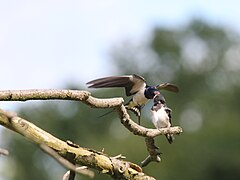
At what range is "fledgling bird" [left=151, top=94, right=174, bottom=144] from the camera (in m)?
2.90

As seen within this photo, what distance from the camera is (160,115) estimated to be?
3.07 meters

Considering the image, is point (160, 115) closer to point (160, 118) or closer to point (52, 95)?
point (160, 118)

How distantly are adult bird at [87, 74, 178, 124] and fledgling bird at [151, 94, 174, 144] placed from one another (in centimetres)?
13

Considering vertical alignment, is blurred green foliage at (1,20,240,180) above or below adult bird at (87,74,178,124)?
below

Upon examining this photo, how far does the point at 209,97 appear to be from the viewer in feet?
113

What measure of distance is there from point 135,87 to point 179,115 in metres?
28.2

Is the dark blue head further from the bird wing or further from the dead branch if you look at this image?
the dead branch

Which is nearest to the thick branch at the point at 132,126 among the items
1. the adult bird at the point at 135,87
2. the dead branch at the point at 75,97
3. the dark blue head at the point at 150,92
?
the dead branch at the point at 75,97

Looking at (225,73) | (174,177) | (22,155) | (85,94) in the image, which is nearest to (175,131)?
(85,94)

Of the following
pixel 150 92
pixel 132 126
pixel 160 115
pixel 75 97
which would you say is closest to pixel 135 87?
pixel 150 92

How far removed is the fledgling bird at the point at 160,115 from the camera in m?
2.90

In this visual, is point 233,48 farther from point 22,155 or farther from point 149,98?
point 149,98

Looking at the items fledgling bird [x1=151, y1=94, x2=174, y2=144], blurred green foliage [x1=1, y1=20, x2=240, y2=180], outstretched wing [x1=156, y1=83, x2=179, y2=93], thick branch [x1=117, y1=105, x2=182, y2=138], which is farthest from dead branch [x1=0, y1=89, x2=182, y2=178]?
blurred green foliage [x1=1, y1=20, x2=240, y2=180]

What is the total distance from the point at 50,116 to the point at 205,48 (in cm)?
756
